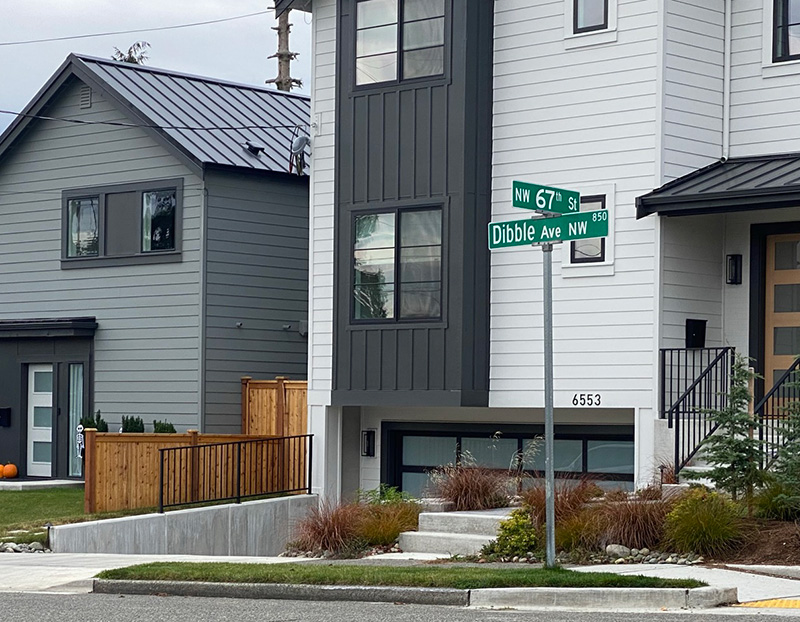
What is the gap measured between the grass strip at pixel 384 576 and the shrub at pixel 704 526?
185 centimetres

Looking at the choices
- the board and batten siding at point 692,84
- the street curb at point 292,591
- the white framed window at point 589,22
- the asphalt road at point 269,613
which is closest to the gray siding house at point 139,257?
the white framed window at point 589,22

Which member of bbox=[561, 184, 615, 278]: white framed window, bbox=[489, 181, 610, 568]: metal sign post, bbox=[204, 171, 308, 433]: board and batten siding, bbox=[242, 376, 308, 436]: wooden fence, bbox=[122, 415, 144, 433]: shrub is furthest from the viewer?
bbox=[122, 415, 144, 433]: shrub

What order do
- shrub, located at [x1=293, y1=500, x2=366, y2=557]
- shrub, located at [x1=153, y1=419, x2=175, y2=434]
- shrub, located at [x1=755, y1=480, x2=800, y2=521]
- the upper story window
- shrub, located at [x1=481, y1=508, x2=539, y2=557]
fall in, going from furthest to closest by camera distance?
shrub, located at [x1=153, y1=419, x2=175, y2=434]
the upper story window
shrub, located at [x1=293, y1=500, x2=366, y2=557]
shrub, located at [x1=481, y1=508, x2=539, y2=557]
shrub, located at [x1=755, y1=480, x2=800, y2=521]

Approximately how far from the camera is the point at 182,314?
24484 millimetres

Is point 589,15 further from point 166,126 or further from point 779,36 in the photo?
point 166,126

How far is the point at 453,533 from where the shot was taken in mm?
16312

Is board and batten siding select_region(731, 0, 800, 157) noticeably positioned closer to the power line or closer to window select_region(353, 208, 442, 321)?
window select_region(353, 208, 442, 321)

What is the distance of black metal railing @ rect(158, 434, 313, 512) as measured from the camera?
2030 cm

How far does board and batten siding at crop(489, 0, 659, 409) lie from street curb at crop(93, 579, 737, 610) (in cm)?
673

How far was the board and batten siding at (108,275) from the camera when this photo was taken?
2450 centimetres

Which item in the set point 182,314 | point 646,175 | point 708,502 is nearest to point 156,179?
point 182,314

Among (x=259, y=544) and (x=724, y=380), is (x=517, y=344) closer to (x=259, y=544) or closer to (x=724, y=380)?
(x=724, y=380)

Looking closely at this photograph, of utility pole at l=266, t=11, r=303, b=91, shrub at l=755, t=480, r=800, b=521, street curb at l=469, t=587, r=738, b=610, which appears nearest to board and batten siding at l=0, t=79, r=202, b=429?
→ shrub at l=755, t=480, r=800, b=521

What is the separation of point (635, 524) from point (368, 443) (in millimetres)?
8034
